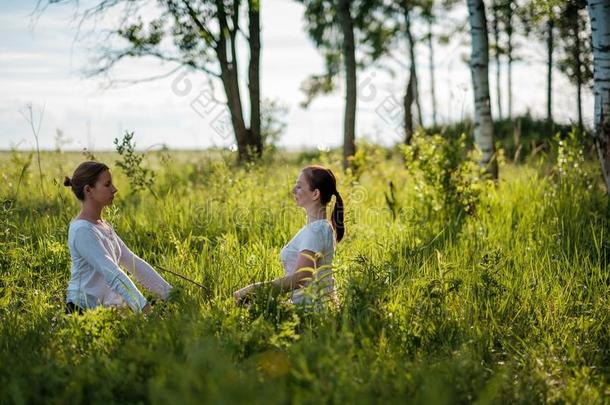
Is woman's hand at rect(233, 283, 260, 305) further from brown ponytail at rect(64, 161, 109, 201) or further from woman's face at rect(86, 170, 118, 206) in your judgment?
brown ponytail at rect(64, 161, 109, 201)

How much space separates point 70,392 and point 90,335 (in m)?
0.95

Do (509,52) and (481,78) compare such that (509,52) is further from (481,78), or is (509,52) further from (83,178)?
(83,178)

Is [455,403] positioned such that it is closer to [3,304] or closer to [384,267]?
[384,267]

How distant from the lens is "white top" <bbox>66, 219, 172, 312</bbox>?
15.3ft

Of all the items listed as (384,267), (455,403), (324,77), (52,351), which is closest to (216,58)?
(324,77)

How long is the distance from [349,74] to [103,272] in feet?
26.3

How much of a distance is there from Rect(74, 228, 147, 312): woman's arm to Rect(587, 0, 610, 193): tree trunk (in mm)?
5523

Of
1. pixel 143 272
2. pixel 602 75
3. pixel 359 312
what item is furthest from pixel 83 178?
pixel 602 75

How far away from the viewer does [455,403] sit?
3434 millimetres

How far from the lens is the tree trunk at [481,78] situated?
9.49 m

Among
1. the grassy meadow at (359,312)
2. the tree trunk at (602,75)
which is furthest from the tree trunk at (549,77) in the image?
the grassy meadow at (359,312)

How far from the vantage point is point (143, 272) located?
17.0ft

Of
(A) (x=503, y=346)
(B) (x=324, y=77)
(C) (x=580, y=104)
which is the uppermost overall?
(B) (x=324, y=77)

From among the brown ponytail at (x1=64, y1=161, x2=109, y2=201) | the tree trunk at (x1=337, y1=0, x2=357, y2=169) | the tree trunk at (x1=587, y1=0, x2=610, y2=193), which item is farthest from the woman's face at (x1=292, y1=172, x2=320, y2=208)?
the tree trunk at (x1=337, y1=0, x2=357, y2=169)
